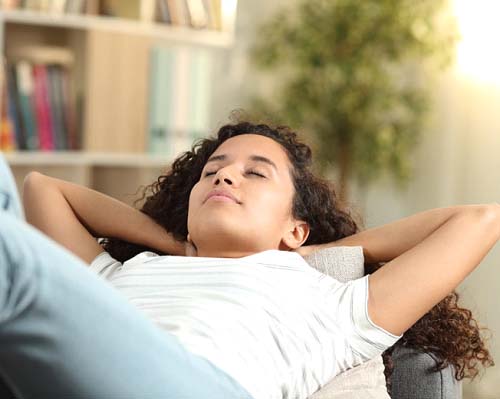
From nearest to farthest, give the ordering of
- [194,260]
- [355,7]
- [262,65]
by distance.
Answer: [194,260] < [355,7] < [262,65]

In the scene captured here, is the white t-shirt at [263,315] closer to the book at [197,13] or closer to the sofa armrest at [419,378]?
the sofa armrest at [419,378]

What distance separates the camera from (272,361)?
150 cm

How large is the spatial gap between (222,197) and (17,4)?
213 cm

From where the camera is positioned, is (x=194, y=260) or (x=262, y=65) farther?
(x=262, y=65)

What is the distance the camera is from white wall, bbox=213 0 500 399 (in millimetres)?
3740

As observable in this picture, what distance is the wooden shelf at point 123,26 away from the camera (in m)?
3.60

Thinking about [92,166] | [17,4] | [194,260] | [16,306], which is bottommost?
[92,166]

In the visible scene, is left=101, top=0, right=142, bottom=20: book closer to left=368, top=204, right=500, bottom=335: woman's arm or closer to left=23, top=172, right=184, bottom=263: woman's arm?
left=23, top=172, right=184, bottom=263: woman's arm

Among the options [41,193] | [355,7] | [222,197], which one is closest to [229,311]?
[222,197]

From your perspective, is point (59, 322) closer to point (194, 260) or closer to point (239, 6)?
point (194, 260)

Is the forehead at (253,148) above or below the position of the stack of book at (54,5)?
below

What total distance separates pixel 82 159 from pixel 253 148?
2.06 m

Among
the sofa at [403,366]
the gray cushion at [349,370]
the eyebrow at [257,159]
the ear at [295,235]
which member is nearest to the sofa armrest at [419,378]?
the sofa at [403,366]

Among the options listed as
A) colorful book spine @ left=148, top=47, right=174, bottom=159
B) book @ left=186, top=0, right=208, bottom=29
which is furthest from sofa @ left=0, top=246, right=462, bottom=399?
book @ left=186, top=0, right=208, bottom=29
